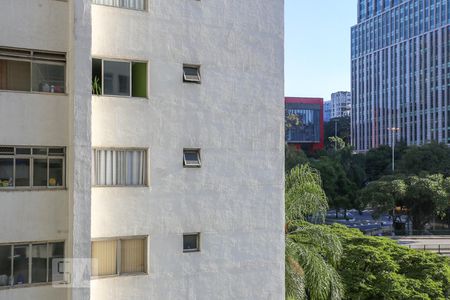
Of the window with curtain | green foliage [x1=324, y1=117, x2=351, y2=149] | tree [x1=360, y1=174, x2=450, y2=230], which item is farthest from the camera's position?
green foliage [x1=324, y1=117, x2=351, y2=149]

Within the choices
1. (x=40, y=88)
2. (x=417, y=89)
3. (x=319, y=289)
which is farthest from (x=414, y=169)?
(x=417, y=89)

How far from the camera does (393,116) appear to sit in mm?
132125

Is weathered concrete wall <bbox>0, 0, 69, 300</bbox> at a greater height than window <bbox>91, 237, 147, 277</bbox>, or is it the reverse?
weathered concrete wall <bbox>0, 0, 69, 300</bbox>

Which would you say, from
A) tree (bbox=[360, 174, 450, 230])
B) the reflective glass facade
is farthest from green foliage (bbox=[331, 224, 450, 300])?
the reflective glass facade

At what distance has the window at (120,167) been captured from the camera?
10.6 meters

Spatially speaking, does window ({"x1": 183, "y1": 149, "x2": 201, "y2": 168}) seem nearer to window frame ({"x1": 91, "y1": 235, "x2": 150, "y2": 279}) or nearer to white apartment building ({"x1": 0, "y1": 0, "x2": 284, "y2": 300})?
white apartment building ({"x1": 0, "y1": 0, "x2": 284, "y2": 300})

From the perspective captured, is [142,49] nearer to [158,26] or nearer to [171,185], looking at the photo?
[158,26]

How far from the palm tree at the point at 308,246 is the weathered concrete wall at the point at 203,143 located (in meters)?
2.31

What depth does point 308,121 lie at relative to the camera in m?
120

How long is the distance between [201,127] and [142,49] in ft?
7.37

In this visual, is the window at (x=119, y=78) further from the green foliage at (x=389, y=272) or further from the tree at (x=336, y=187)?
the tree at (x=336, y=187)

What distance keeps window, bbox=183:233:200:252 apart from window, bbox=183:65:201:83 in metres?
3.64

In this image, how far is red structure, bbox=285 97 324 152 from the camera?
390 feet

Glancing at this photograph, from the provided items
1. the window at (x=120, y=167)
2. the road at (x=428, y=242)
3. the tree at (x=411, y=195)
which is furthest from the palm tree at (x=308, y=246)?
the tree at (x=411, y=195)
